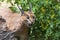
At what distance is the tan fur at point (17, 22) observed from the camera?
6.03 meters

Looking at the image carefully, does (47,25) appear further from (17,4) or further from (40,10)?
(17,4)

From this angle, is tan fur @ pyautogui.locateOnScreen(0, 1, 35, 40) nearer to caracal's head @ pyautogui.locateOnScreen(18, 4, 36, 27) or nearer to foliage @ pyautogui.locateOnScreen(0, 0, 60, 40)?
caracal's head @ pyautogui.locateOnScreen(18, 4, 36, 27)

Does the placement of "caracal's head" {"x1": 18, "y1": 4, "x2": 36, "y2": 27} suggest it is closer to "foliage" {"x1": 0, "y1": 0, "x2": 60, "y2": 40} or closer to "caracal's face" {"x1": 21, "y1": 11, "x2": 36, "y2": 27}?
"caracal's face" {"x1": 21, "y1": 11, "x2": 36, "y2": 27}

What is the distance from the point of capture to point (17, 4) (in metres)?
5.99

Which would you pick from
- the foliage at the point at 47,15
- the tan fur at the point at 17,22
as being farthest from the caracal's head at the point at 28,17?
the foliage at the point at 47,15

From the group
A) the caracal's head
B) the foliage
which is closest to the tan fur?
the caracal's head

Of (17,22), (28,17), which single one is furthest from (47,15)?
(17,22)

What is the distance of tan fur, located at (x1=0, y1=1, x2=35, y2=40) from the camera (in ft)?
19.8

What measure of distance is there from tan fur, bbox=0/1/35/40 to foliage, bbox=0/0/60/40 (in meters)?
0.16

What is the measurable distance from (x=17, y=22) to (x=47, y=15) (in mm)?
564

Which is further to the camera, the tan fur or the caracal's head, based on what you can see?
the tan fur

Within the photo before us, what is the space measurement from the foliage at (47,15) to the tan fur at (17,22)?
0.16 metres

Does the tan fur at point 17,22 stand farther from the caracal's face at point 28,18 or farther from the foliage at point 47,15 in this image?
the foliage at point 47,15

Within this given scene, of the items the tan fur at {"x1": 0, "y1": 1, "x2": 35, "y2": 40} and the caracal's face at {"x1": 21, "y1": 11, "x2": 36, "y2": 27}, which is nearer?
the caracal's face at {"x1": 21, "y1": 11, "x2": 36, "y2": 27}
